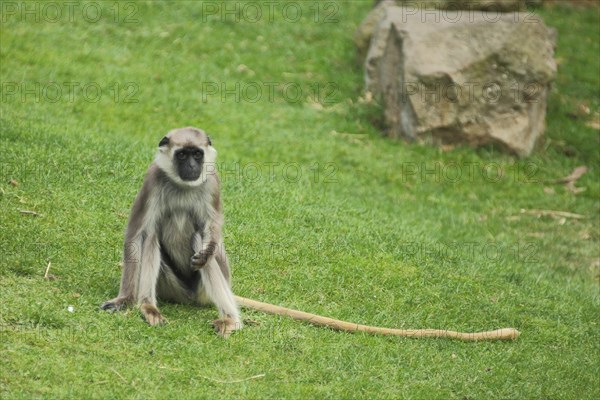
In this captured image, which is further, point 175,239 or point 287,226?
point 287,226

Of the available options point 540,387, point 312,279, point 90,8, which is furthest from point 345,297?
point 90,8

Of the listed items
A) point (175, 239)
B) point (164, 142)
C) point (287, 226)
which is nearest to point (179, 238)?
point (175, 239)

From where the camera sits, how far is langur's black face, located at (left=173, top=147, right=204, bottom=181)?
28.2 feet

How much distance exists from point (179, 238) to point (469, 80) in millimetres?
9265

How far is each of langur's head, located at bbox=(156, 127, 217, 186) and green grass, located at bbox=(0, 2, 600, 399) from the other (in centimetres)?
130

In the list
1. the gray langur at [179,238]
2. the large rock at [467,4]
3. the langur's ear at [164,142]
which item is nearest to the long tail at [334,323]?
the gray langur at [179,238]

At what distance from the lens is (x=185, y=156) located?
864 cm

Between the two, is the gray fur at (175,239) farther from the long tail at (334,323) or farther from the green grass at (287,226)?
the long tail at (334,323)

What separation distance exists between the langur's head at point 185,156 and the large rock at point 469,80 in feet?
28.3

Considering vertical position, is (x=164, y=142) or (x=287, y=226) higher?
(x=164, y=142)

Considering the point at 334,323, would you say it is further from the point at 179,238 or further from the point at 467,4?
the point at 467,4

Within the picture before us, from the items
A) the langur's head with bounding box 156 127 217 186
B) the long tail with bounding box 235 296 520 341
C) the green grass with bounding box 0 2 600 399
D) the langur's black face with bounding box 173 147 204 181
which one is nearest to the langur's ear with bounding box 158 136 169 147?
the langur's head with bounding box 156 127 217 186

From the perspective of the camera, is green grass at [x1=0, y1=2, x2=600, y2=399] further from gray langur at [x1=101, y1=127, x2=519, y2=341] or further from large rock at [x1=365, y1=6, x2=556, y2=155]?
large rock at [x1=365, y1=6, x2=556, y2=155]

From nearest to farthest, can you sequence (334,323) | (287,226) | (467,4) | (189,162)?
(189,162) → (334,323) → (287,226) → (467,4)
